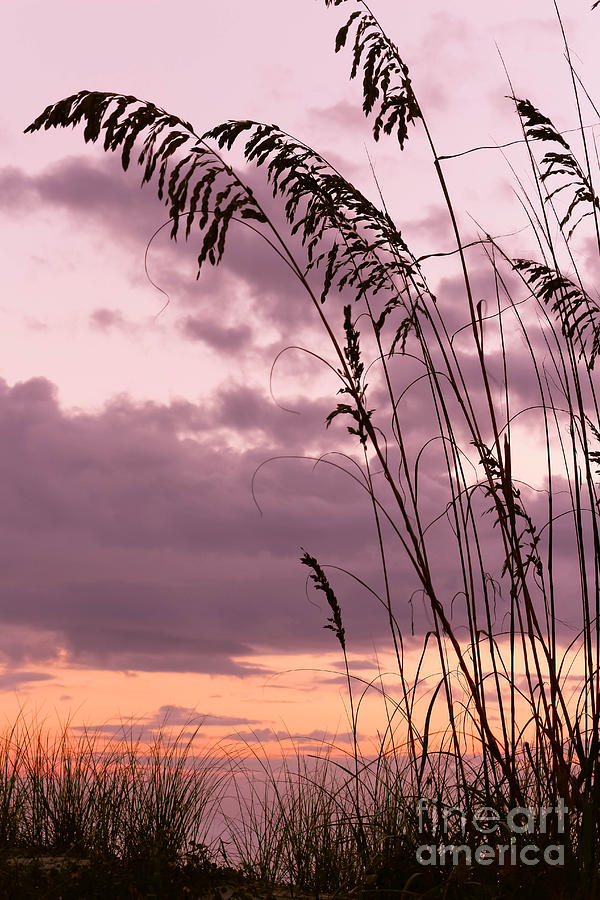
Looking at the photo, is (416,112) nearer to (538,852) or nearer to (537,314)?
(537,314)

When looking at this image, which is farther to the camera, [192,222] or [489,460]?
[489,460]

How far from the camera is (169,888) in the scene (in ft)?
13.7

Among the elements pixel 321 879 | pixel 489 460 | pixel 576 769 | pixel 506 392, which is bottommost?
pixel 321 879

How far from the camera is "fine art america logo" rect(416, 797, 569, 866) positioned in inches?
134

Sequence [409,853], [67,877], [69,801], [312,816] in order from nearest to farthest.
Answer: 1. [409,853]
2. [67,877]
3. [312,816]
4. [69,801]

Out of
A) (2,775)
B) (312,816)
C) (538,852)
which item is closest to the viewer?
(538,852)

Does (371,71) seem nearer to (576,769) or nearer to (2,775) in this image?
(576,769)

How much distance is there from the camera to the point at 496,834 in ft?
11.8

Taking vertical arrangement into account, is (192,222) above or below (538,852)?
above

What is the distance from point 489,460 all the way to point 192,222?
5.28 ft

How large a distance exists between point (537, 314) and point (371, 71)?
1.33 m

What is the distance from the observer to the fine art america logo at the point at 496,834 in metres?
3.39

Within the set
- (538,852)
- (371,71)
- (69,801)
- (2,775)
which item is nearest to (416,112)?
(371,71)

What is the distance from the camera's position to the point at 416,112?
3762 millimetres
